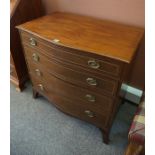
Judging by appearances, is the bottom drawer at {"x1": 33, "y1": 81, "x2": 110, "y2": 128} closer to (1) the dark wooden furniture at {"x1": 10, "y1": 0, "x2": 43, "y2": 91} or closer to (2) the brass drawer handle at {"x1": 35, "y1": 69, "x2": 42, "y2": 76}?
(2) the brass drawer handle at {"x1": 35, "y1": 69, "x2": 42, "y2": 76}

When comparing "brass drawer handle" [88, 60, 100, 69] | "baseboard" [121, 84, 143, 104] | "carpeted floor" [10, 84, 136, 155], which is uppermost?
"brass drawer handle" [88, 60, 100, 69]

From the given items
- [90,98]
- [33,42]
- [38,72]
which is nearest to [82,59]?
[90,98]

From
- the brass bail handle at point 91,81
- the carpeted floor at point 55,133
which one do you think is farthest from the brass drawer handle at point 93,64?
the carpeted floor at point 55,133

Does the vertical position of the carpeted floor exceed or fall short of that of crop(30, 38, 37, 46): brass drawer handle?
it falls short

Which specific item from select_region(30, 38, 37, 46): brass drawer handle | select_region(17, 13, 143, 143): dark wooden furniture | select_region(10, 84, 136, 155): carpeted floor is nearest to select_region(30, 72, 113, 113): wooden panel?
select_region(17, 13, 143, 143): dark wooden furniture

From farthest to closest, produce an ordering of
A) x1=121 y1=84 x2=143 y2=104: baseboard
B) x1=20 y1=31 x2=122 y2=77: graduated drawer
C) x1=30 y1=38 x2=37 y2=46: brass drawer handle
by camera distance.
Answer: x1=121 y1=84 x2=143 y2=104: baseboard → x1=30 y1=38 x2=37 y2=46: brass drawer handle → x1=20 y1=31 x2=122 y2=77: graduated drawer

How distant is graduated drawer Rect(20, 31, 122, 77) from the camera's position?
953mm

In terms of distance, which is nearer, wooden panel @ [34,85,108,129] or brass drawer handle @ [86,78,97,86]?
brass drawer handle @ [86,78,97,86]

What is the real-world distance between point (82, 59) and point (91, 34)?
237 millimetres

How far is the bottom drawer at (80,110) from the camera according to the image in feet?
4.14

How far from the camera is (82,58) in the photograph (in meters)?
1.02

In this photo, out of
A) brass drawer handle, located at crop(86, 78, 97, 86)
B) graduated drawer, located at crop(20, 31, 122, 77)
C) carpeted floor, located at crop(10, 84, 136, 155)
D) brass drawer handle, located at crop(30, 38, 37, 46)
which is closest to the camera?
graduated drawer, located at crop(20, 31, 122, 77)

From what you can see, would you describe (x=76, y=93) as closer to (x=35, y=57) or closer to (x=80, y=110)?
(x=80, y=110)
